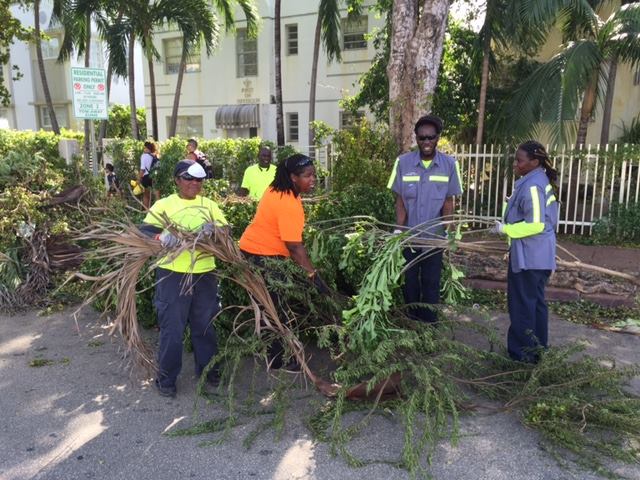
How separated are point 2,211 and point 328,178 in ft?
14.6

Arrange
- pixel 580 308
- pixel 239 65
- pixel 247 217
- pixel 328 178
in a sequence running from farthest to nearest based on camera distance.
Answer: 1. pixel 239 65
2. pixel 328 178
3. pixel 580 308
4. pixel 247 217

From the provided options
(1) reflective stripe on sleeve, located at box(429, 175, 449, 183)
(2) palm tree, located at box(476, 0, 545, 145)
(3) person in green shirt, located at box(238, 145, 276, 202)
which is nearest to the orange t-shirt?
(1) reflective stripe on sleeve, located at box(429, 175, 449, 183)

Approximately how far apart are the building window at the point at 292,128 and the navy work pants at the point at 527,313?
16527 millimetres

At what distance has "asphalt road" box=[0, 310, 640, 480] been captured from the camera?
3023 millimetres

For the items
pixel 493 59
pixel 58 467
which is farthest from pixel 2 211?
pixel 493 59

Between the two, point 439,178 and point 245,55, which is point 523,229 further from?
point 245,55

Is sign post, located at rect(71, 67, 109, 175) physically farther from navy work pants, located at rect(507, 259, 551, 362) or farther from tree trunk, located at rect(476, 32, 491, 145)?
tree trunk, located at rect(476, 32, 491, 145)

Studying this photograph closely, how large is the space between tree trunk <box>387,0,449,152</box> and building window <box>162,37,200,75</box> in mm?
15689

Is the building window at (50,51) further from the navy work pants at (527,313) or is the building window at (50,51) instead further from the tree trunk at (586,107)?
the navy work pants at (527,313)

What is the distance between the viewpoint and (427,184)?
4.41m

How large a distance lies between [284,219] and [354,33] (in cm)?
1596

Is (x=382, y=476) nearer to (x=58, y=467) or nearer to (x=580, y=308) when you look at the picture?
(x=58, y=467)

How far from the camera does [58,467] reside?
3088 mm

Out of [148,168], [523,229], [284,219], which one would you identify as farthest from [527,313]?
[148,168]
